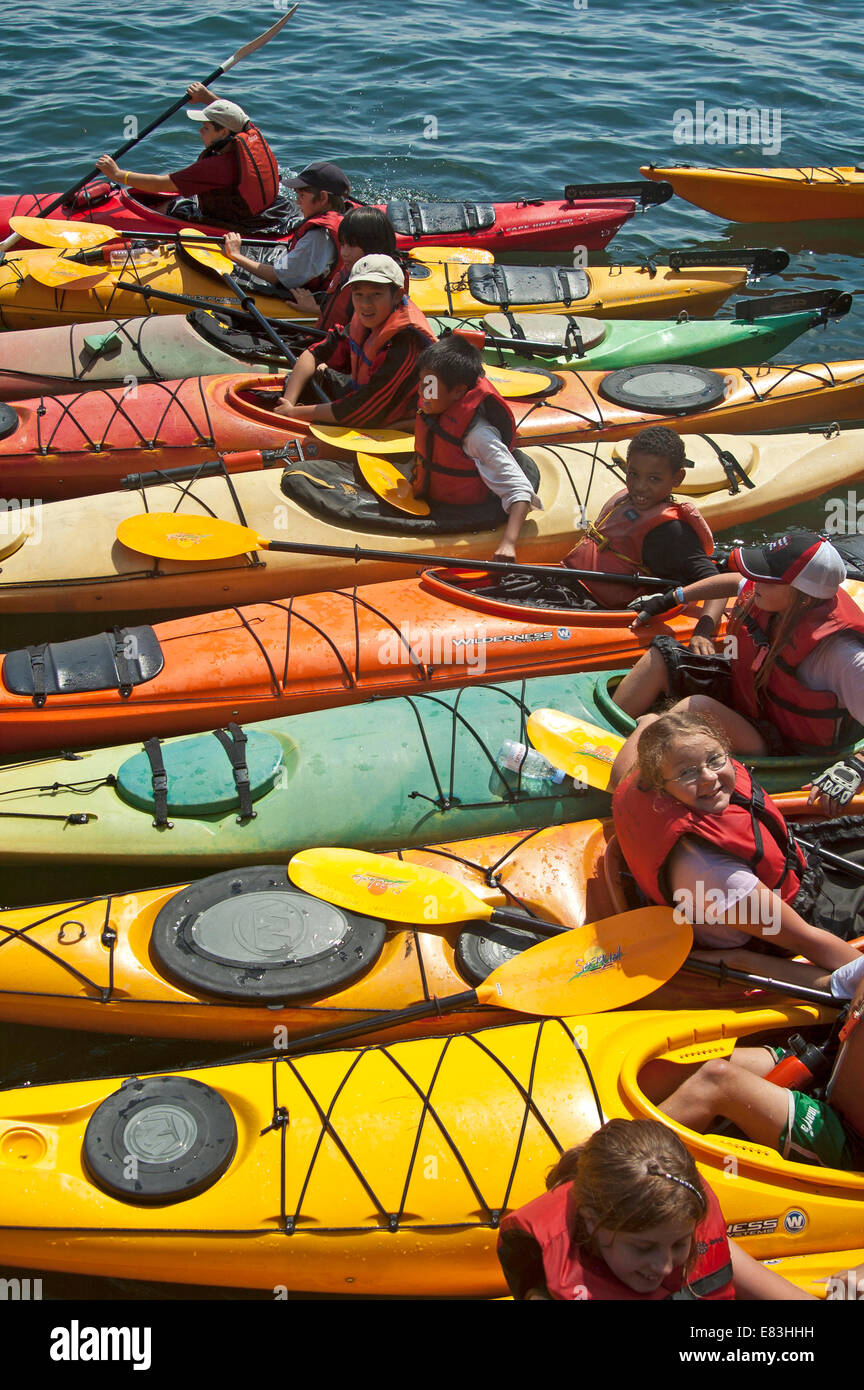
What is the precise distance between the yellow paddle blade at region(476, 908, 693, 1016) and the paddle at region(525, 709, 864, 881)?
68cm

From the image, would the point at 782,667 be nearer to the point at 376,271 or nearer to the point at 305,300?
the point at 376,271

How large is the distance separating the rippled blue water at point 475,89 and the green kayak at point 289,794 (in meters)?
5.79

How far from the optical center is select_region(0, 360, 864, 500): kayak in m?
6.11

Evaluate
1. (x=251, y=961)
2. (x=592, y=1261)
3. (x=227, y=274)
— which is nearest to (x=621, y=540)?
(x=251, y=961)

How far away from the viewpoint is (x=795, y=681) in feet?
12.8

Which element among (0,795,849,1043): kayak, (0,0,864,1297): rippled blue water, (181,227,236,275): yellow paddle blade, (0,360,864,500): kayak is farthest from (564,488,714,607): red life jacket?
(0,0,864,1297): rippled blue water

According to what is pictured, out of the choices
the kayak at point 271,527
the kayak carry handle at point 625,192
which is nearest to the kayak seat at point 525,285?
the kayak carry handle at point 625,192

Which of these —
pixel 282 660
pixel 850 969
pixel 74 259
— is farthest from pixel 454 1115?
pixel 74 259

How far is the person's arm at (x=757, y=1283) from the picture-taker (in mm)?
2582

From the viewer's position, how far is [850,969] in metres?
3.27

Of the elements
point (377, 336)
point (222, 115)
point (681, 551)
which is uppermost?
point (222, 115)

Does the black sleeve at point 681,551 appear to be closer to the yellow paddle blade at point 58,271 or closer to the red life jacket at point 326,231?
the red life jacket at point 326,231

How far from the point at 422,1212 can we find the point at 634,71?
1345cm

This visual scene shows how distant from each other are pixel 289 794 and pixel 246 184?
537 centimetres
